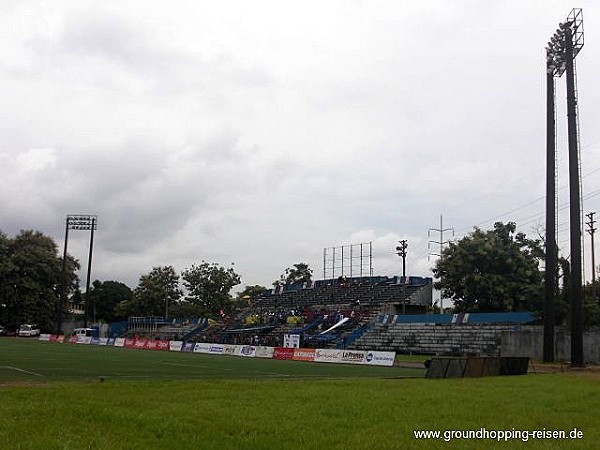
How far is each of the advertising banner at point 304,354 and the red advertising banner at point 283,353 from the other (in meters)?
0.52

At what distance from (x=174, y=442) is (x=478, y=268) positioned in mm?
59136

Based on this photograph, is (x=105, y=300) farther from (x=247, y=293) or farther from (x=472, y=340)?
(x=472, y=340)

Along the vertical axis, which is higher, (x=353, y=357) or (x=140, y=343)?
(x=353, y=357)

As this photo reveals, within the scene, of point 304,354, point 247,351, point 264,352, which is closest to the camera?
point 304,354

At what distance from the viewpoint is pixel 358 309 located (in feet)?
248

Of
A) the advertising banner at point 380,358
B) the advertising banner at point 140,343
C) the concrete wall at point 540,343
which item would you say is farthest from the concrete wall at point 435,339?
the advertising banner at point 140,343

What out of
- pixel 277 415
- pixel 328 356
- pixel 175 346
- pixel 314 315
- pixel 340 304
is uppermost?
pixel 340 304

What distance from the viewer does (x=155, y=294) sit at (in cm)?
11638

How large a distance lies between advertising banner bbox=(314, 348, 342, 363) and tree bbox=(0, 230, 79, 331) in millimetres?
58969

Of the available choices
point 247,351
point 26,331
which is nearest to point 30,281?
point 26,331

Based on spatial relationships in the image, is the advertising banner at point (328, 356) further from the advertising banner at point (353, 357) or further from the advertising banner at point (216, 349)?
the advertising banner at point (216, 349)

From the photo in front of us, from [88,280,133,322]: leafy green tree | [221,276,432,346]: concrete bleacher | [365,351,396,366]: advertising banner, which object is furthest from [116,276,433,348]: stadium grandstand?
[88,280,133,322]: leafy green tree

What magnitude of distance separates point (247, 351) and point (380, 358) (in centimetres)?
1500

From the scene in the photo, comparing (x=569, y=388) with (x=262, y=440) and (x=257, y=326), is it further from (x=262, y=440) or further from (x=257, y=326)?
(x=257, y=326)
